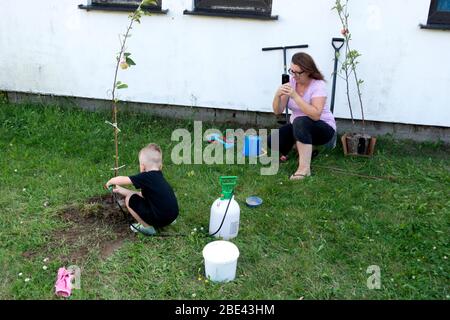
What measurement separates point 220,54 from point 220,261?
313cm

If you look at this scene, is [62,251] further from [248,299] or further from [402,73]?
[402,73]

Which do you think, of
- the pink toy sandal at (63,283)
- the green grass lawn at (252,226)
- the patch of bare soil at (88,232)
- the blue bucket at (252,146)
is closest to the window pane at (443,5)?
the green grass lawn at (252,226)

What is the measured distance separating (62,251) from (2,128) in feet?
8.79

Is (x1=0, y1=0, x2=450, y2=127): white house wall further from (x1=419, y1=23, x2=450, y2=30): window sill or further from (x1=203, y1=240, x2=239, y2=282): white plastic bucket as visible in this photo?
(x1=203, y1=240, x2=239, y2=282): white plastic bucket

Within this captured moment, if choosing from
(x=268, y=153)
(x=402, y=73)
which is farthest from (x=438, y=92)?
(x=268, y=153)

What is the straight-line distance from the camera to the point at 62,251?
3.16m

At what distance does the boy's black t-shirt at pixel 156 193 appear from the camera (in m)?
3.18

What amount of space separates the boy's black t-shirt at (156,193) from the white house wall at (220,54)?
2513 mm

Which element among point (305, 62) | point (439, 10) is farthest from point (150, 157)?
point (439, 10)

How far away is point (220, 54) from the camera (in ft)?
17.7

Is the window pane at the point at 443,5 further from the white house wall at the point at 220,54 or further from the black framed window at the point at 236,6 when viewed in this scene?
the black framed window at the point at 236,6

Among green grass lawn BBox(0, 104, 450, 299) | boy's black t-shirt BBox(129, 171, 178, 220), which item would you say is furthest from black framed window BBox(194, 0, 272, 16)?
boy's black t-shirt BBox(129, 171, 178, 220)

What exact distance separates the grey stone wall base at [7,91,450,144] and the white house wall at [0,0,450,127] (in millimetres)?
95

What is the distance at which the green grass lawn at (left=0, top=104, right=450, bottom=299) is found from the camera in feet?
9.52
